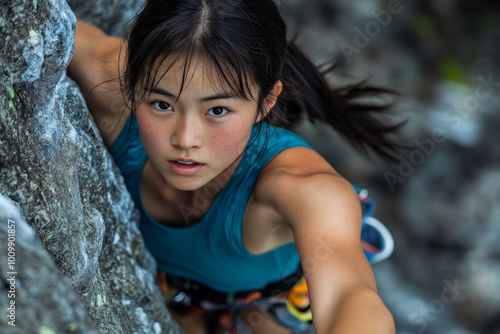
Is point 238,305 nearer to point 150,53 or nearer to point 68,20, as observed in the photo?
point 150,53

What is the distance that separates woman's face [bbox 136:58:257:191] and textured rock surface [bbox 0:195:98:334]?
19.8 inches

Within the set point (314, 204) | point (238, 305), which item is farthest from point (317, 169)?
point (238, 305)

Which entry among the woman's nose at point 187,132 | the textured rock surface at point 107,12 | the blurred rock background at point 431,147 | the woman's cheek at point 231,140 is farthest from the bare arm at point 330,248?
the blurred rock background at point 431,147

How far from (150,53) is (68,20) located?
23cm

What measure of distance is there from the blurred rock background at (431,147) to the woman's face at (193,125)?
1427mm

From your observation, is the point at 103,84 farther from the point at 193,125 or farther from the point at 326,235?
the point at 326,235

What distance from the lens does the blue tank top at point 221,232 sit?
1427mm

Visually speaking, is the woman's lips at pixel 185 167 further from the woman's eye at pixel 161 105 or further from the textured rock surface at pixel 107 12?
the textured rock surface at pixel 107 12

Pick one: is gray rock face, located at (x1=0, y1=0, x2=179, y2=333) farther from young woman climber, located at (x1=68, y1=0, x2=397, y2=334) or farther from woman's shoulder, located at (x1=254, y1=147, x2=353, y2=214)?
woman's shoulder, located at (x1=254, y1=147, x2=353, y2=214)

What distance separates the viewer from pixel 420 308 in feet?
8.63

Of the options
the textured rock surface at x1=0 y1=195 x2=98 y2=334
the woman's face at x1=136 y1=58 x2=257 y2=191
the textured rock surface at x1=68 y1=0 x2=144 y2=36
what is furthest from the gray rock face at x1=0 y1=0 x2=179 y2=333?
the textured rock surface at x1=68 y1=0 x2=144 y2=36

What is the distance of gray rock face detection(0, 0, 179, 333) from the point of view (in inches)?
34.0

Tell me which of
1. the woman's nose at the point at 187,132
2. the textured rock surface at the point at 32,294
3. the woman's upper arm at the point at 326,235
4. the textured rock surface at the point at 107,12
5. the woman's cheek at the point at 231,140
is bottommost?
the textured rock surface at the point at 107,12

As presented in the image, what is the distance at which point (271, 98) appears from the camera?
1.33 metres
